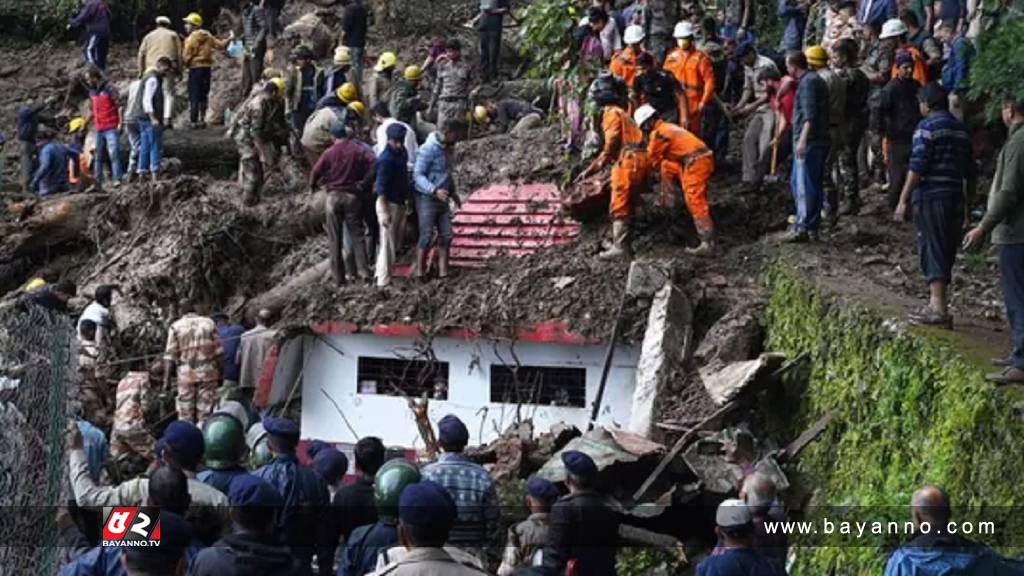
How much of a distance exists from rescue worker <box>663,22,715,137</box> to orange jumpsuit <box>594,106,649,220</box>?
1.23 m

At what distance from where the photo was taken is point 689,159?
16.5m

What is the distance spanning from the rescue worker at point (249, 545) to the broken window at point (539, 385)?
28.3ft

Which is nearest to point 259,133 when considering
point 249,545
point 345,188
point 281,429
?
point 345,188

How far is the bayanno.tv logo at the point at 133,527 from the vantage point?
7.27 meters

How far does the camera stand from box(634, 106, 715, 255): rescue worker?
16.5m

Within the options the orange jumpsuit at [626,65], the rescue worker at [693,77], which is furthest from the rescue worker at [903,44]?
the orange jumpsuit at [626,65]

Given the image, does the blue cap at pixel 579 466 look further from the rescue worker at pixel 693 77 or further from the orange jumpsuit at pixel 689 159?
the rescue worker at pixel 693 77

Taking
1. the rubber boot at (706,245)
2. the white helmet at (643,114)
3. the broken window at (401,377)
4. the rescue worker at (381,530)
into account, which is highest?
the white helmet at (643,114)

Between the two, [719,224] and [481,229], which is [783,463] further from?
[481,229]

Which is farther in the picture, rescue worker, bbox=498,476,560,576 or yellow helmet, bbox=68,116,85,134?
yellow helmet, bbox=68,116,85,134

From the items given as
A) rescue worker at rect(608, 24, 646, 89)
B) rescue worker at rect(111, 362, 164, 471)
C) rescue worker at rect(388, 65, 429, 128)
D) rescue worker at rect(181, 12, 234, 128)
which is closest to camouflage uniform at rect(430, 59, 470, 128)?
rescue worker at rect(388, 65, 429, 128)

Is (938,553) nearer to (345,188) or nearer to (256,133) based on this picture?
(345,188)

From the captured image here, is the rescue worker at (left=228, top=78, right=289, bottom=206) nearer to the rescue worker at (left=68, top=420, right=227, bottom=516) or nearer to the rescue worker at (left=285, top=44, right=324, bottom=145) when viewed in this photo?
the rescue worker at (left=285, top=44, right=324, bottom=145)

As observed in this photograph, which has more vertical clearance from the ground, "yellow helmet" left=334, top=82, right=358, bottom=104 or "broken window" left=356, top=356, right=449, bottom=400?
"yellow helmet" left=334, top=82, right=358, bottom=104
